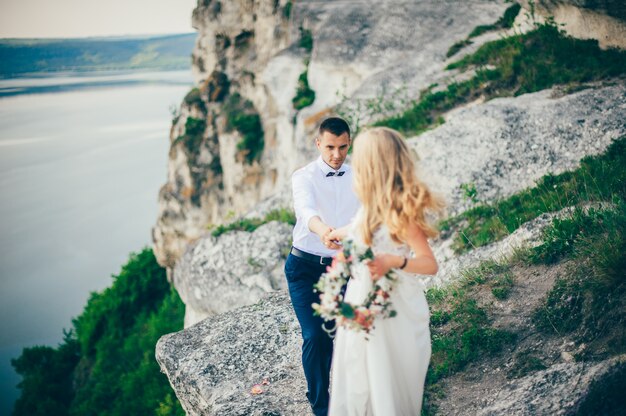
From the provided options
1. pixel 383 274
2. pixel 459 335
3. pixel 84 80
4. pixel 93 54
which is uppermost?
pixel 93 54

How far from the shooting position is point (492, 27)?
14.9 meters

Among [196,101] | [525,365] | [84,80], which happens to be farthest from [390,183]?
[84,80]

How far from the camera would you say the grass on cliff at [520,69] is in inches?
388

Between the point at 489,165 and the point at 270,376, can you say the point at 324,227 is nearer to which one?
the point at 270,376

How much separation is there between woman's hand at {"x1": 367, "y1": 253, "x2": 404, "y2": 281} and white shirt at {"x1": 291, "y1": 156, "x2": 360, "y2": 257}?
1044mm

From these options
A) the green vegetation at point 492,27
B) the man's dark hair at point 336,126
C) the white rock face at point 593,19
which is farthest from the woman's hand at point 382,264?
the green vegetation at point 492,27

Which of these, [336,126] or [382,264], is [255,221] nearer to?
[336,126]

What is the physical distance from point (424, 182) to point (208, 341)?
4.19 metres

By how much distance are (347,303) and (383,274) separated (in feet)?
0.96

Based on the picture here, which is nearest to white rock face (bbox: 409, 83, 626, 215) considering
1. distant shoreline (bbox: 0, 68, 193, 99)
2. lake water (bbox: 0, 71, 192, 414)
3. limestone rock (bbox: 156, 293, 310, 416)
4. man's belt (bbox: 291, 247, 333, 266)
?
limestone rock (bbox: 156, 293, 310, 416)

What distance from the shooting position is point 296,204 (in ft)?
12.7

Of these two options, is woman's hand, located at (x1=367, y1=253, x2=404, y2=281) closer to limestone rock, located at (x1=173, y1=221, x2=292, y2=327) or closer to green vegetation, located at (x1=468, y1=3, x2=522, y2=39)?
limestone rock, located at (x1=173, y1=221, x2=292, y2=327)

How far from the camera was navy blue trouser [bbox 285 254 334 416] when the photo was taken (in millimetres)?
3812

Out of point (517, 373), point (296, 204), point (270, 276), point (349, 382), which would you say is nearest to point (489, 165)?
point (270, 276)
